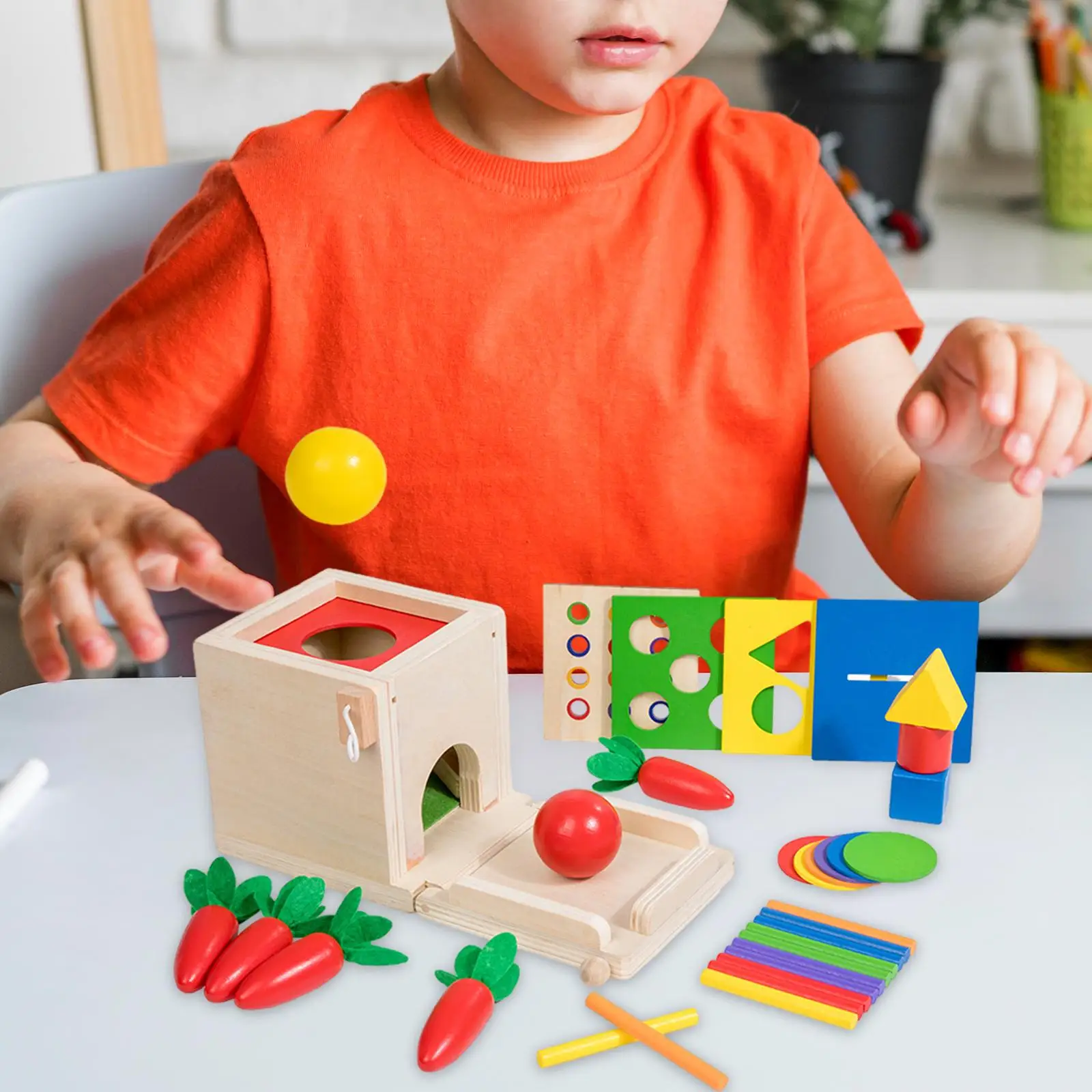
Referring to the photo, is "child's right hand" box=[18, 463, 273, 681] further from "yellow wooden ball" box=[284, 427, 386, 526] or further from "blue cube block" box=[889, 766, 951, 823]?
"blue cube block" box=[889, 766, 951, 823]

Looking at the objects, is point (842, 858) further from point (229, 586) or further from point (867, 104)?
point (867, 104)

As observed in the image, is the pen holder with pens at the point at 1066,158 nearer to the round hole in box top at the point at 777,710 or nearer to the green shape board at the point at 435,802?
the round hole in box top at the point at 777,710

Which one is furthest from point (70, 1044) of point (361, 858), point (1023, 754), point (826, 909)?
point (1023, 754)

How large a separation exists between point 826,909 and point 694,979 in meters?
0.07

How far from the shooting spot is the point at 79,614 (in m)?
0.59

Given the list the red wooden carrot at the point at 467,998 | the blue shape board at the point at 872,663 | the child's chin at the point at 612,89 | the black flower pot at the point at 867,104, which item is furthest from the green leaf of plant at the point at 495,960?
the black flower pot at the point at 867,104

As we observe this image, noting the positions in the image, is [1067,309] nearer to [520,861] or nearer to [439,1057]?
[520,861]

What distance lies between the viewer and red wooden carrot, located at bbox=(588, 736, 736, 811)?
598 mm

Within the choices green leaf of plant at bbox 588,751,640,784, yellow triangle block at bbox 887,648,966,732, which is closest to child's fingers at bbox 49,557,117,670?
green leaf of plant at bbox 588,751,640,784

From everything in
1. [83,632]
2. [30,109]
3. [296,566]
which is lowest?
[296,566]

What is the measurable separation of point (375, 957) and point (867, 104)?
1.09 meters

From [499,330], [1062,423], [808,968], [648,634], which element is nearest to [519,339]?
[499,330]

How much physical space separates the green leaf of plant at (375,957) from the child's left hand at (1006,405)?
312 mm

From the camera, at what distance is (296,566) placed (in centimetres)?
94
